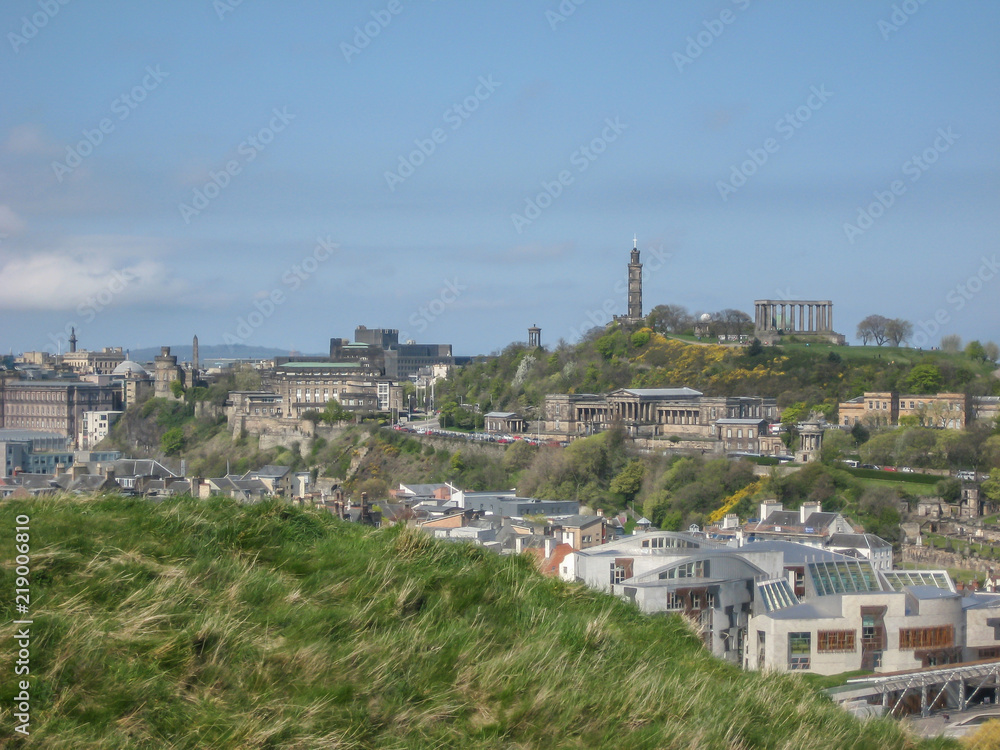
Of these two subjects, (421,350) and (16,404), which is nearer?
(16,404)

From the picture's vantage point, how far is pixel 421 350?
143875 millimetres

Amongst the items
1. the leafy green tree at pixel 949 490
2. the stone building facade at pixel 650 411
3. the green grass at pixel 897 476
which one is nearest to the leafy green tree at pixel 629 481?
the green grass at pixel 897 476

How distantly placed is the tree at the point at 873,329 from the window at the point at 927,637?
66.8 meters

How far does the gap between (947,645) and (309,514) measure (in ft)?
49.6

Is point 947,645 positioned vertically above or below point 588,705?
below

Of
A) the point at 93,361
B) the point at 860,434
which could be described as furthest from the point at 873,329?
the point at 93,361

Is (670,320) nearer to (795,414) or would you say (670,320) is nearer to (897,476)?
(795,414)

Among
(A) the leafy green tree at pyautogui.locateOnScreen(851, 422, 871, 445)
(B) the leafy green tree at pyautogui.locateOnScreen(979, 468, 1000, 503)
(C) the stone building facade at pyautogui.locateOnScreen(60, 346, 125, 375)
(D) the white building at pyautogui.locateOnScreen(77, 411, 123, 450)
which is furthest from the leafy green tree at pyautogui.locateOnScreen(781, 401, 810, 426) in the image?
(C) the stone building facade at pyautogui.locateOnScreen(60, 346, 125, 375)

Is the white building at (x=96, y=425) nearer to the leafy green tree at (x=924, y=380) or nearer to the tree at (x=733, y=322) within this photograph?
the tree at (x=733, y=322)

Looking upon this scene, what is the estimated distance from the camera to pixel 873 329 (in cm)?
8588

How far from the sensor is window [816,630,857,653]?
19.9 metres

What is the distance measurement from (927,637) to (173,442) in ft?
226

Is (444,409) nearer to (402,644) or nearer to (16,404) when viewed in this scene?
(16,404)

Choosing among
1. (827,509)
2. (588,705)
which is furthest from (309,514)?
(827,509)
